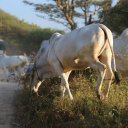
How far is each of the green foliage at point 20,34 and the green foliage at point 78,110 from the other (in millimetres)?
21305

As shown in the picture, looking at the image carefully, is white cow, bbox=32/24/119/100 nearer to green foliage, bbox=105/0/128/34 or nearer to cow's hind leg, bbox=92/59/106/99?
cow's hind leg, bbox=92/59/106/99

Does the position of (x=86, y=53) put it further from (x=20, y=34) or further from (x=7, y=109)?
(x=20, y=34)

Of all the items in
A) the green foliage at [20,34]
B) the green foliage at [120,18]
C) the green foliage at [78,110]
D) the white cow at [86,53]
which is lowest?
the green foliage at [78,110]

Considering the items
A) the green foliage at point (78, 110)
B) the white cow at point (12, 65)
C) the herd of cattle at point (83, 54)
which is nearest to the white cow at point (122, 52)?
the green foliage at point (78, 110)

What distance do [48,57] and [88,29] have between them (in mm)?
1265

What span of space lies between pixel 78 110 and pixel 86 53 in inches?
38.3

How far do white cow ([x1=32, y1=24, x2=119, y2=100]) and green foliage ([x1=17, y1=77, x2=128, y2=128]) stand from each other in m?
0.30

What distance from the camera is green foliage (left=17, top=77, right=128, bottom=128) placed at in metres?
6.62

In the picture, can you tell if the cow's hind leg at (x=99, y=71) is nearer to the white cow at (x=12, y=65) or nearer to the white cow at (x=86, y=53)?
the white cow at (x=86, y=53)

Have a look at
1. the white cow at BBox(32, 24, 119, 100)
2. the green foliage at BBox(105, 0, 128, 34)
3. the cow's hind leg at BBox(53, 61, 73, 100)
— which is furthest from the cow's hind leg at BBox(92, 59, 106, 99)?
the green foliage at BBox(105, 0, 128, 34)

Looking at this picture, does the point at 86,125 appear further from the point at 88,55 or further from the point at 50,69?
the point at 50,69

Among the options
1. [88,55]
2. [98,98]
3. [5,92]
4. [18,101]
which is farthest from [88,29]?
[5,92]

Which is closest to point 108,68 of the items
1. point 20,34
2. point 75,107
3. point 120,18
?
point 75,107

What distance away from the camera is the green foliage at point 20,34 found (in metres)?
31.5
